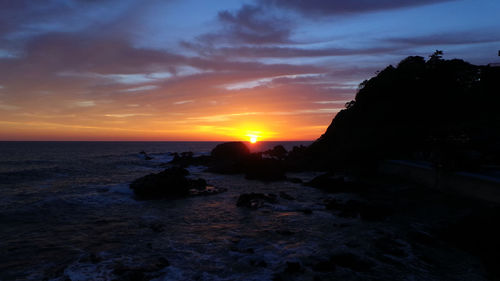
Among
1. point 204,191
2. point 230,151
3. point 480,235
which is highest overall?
point 230,151

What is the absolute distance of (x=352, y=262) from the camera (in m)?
11.2

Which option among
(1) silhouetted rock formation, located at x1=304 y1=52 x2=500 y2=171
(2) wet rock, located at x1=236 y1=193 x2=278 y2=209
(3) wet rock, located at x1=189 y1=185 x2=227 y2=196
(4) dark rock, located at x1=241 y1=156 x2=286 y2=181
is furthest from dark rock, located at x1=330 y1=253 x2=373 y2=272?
(4) dark rock, located at x1=241 y1=156 x2=286 y2=181

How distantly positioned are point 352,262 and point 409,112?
133 ft

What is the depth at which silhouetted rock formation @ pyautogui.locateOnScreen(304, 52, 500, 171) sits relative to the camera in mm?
37531

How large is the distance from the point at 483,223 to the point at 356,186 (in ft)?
49.2

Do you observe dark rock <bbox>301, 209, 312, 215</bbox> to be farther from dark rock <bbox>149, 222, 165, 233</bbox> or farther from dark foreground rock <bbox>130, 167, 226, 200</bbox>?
dark foreground rock <bbox>130, 167, 226, 200</bbox>

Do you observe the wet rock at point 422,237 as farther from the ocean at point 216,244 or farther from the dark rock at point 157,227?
the dark rock at point 157,227

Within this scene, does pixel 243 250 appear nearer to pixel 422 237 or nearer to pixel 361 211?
pixel 422 237

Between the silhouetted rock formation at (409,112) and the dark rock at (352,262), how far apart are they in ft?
79.1

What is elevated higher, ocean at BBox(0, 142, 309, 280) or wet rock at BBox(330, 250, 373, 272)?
wet rock at BBox(330, 250, 373, 272)

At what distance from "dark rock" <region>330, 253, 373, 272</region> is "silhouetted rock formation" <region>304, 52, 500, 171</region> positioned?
24102 mm

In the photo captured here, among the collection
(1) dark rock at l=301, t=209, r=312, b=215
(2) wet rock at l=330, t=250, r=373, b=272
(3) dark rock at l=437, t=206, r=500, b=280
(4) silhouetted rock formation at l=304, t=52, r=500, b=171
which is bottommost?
(1) dark rock at l=301, t=209, r=312, b=215

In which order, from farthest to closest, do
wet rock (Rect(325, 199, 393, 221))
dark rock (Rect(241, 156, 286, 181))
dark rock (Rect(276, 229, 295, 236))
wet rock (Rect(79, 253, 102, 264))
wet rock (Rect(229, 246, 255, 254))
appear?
1. dark rock (Rect(241, 156, 286, 181))
2. wet rock (Rect(325, 199, 393, 221))
3. dark rock (Rect(276, 229, 295, 236))
4. wet rock (Rect(229, 246, 255, 254))
5. wet rock (Rect(79, 253, 102, 264))

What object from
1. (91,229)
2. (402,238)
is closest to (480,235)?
(402,238)
